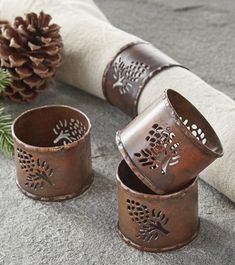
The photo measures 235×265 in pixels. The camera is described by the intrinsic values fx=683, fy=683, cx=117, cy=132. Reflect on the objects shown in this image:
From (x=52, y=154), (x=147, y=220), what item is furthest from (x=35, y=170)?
(x=147, y=220)

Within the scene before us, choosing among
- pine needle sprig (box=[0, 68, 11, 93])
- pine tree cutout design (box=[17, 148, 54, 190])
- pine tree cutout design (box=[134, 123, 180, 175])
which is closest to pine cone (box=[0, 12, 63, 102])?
pine needle sprig (box=[0, 68, 11, 93])

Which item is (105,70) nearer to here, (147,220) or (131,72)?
(131,72)

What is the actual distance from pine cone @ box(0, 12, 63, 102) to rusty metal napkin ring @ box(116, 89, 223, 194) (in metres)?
0.31

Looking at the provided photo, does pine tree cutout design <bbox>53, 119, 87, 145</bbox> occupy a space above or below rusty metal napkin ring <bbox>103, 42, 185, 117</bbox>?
below

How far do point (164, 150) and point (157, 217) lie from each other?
3.3 inches

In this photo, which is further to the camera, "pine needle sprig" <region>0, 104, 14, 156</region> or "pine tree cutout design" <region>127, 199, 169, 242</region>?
"pine needle sprig" <region>0, 104, 14, 156</region>

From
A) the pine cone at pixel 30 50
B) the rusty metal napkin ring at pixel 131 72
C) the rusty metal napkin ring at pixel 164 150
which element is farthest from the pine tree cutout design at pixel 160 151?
the pine cone at pixel 30 50

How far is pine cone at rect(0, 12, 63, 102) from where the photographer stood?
43.2 inches

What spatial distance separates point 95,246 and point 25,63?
14.8 inches

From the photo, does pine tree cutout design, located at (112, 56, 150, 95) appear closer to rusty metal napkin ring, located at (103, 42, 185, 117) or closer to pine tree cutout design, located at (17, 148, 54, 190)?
rusty metal napkin ring, located at (103, 42, 185, 117)

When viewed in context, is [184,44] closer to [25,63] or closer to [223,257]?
[25,63]

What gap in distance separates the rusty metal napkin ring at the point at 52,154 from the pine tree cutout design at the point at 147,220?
0.13m

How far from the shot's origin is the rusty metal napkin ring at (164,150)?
79 cm

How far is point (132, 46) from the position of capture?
1099 mm
